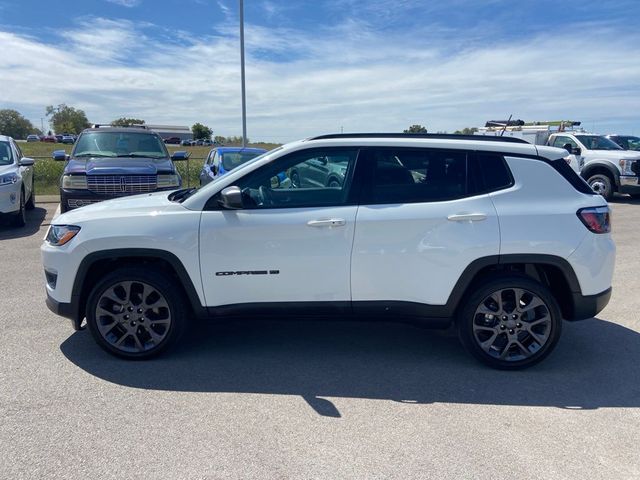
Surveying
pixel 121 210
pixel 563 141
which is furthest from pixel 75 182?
pixel 563 141

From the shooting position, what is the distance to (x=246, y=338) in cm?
486

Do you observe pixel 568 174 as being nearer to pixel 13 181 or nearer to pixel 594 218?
pixel 594 218

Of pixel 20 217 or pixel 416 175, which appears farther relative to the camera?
pixel 20 217

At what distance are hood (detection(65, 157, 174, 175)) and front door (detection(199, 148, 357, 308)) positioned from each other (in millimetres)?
5675

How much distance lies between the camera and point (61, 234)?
4262 millimetres

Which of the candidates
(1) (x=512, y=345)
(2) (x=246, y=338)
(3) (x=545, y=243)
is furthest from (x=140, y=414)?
(3) (x=545, y=243)

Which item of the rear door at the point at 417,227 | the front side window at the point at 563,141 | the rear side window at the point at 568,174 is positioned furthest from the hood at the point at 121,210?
the front side window at the point at 563,141

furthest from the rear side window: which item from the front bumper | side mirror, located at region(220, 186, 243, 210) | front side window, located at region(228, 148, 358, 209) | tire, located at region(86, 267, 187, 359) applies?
the front bumper

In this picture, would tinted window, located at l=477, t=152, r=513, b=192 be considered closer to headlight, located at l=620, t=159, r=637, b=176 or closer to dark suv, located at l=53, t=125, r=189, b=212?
dark suv, located at l=53, t=125, r=189, b=212

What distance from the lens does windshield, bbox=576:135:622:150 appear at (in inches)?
634

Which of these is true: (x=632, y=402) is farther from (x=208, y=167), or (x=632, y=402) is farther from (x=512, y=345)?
(x=208, y=167)

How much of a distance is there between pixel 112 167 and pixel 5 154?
3.02 m

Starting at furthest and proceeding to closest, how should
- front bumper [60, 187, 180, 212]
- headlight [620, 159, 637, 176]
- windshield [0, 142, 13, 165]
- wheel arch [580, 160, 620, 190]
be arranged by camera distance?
wheel arch [580, 160, 620, 190] → headlight [620, 159, 637, 176] → windshield [0, 142, 13, 165] → front bumper [60, 187, 180, 212]

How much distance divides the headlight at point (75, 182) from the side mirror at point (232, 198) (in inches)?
233
